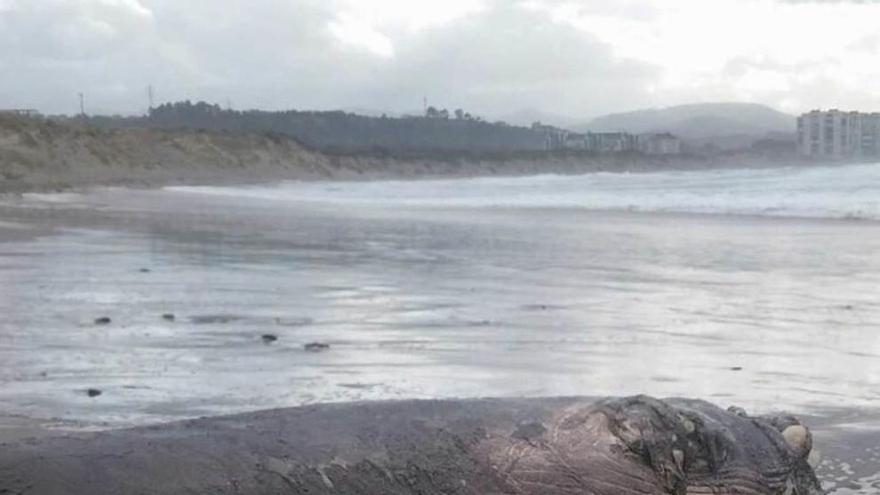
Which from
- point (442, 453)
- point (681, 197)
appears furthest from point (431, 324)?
point (681, 197)

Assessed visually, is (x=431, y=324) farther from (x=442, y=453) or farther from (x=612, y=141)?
(x=612, y=141)

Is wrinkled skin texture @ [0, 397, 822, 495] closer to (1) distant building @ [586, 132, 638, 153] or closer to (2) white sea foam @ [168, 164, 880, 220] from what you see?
(2) white sea foam @ [168, 164, 880, 220]

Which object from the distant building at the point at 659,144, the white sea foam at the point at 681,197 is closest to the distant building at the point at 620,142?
the distant building at the point at 659,144

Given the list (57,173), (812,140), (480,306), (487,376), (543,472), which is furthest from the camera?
(812,140)

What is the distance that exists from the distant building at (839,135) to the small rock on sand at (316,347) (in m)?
87.8

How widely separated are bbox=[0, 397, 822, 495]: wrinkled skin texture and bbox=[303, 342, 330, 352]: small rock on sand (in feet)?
16.9

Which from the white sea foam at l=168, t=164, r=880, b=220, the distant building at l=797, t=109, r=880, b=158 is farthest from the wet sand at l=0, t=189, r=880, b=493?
the distant building at l=797, t=109, r=880, b=158

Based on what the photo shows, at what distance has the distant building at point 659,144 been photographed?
110 m

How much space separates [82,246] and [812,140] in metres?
91.4

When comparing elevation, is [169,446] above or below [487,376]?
above

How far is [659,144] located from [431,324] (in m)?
106

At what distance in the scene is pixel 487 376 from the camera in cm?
779

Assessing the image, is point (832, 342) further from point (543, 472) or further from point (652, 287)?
point (543, 472)

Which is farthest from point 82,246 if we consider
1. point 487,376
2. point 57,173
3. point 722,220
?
point 57,173
